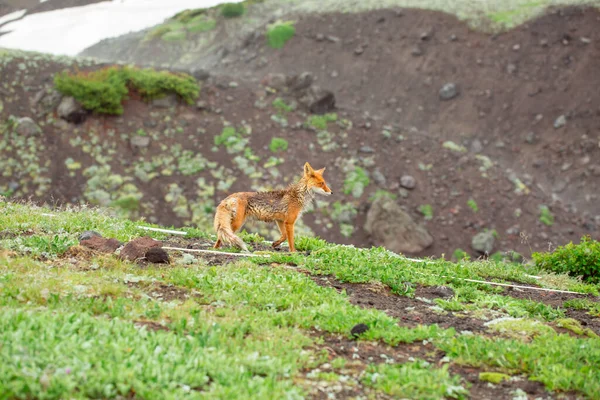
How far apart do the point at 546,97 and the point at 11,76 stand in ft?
80.3

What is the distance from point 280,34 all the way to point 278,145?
14696mm

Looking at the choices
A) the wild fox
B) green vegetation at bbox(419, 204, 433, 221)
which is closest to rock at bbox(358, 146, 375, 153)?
green vegetation at bbox(419, 204, 433, 221)

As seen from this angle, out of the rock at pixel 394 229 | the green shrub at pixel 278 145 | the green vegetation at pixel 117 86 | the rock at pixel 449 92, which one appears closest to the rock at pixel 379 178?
the rock at pixel 394 229

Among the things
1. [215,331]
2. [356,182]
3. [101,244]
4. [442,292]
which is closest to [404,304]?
[442,292]

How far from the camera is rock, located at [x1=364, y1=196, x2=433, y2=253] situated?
1962 centimetres

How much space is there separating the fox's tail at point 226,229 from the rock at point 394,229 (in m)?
11.0

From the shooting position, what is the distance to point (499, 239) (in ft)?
69.2

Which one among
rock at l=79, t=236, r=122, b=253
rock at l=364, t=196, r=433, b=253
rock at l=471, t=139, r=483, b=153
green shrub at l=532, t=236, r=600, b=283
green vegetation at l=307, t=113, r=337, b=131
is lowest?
rock at l=364, t=196, r=433, b=253

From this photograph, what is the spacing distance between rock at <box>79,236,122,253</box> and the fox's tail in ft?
5.10

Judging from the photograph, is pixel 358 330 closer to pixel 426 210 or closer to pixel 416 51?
pixel 426 210

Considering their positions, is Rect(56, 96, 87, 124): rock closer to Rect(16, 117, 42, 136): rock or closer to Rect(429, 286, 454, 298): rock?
Rect(16, 117, 42, 136): rock

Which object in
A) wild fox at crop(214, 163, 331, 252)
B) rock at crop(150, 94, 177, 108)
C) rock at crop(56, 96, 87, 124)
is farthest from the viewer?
rock at crop(150, 94, 177, 108)

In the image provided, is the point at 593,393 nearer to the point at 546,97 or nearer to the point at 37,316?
the point at 37,316

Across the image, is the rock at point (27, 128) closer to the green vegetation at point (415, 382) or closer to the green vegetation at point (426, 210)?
the green vegetation at point (426, 210)
